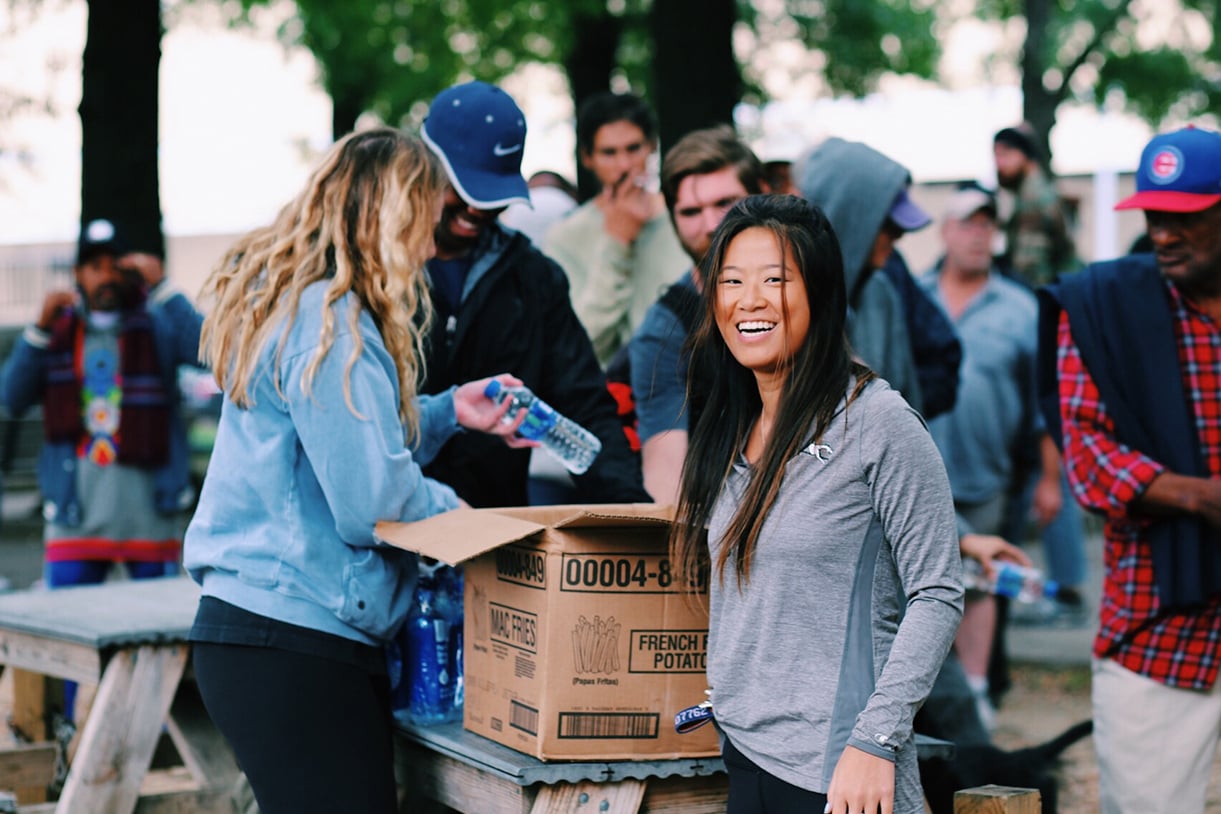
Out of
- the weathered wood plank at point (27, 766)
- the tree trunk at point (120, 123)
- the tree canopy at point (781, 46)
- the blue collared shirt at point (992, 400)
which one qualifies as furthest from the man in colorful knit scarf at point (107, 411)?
the tree canopy at point (781, 46)

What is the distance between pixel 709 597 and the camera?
2.96 m

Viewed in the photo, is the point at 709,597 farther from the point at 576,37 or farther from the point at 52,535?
the point at 576,37

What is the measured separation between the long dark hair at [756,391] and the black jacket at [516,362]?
40.9 inches

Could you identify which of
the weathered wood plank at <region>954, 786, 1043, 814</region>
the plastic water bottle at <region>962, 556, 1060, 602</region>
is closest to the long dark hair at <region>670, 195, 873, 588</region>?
the weathered wood plank at <region>954, 786, 1043, 814</region>

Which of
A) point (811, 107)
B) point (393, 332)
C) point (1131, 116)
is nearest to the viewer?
point (393, 332)

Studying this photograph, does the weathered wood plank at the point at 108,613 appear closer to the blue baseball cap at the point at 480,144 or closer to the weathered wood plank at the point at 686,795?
the blue baseball cap at the point at 480,144

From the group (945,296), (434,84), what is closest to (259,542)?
(945,296)

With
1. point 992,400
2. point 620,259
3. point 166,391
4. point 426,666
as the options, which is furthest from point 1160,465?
point 166,391

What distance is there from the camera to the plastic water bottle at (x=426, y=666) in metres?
3.40

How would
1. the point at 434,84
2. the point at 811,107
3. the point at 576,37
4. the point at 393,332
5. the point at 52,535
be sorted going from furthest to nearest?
the point at 811,107 → the point at 434,84 → the point at 576,37 → the point at 52,535 → the point at 393,332

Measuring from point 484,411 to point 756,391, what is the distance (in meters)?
0.88

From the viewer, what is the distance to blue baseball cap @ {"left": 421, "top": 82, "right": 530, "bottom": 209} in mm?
3682

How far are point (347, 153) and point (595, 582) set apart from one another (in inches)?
42.1

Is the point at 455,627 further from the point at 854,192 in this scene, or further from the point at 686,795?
the point at 854,192
